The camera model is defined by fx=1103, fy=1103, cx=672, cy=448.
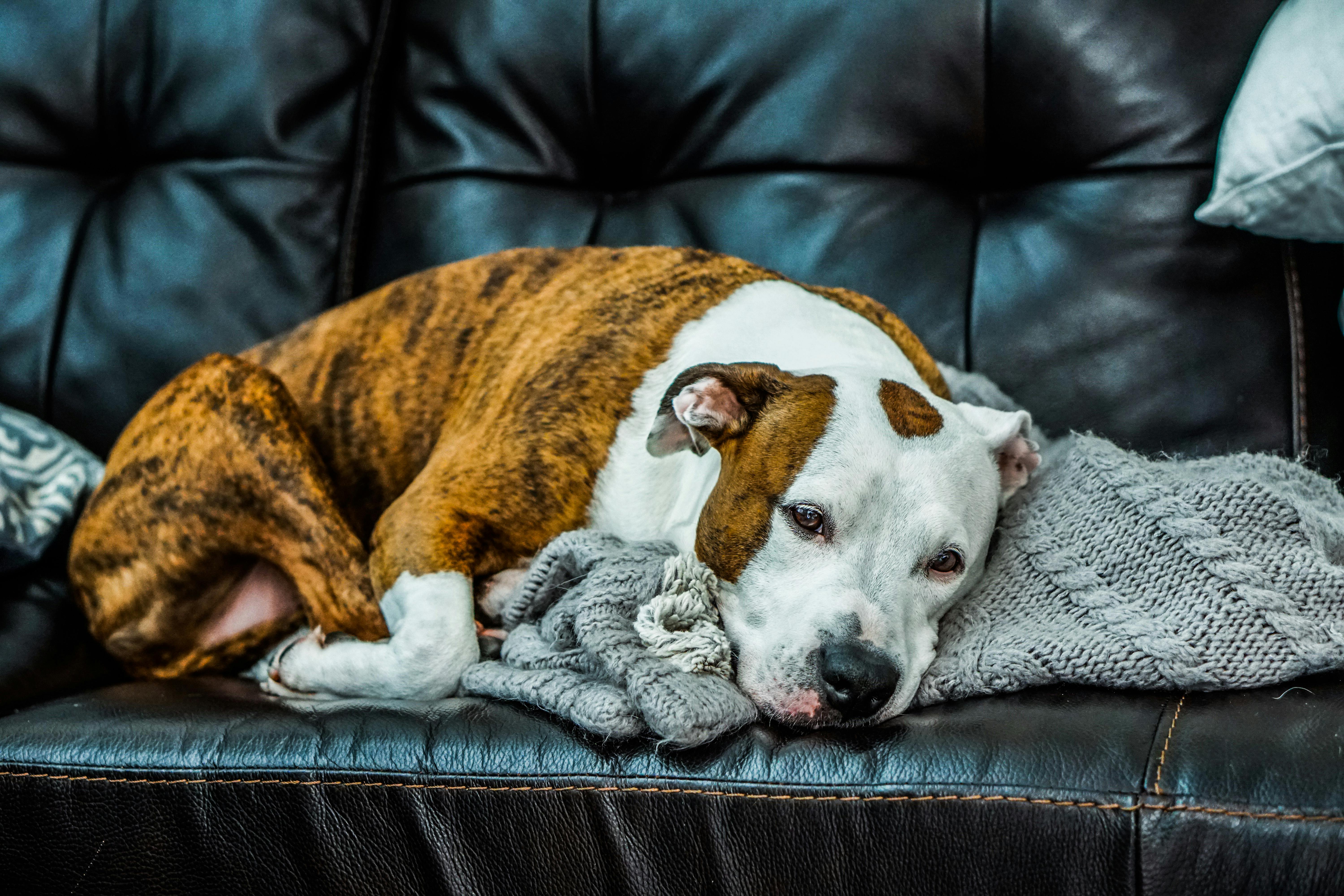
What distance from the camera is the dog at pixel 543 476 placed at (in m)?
1.45

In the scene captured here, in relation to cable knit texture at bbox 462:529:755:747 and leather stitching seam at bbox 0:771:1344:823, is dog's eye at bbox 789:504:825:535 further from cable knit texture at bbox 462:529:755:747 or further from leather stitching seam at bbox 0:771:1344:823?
leather stitching seam at bbox 0:771:1344:823

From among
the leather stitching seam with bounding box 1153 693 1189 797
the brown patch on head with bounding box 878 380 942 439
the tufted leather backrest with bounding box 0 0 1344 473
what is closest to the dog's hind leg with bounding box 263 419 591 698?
the brown patch on head with bounding box 878 380 942 439

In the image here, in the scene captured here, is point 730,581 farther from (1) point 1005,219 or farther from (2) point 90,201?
(2) point 90,201

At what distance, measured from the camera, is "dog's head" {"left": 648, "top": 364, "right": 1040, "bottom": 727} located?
133 centimetres

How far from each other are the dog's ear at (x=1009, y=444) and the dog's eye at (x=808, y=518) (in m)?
0.32

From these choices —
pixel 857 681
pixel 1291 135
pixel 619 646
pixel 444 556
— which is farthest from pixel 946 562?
pixel 1291 135

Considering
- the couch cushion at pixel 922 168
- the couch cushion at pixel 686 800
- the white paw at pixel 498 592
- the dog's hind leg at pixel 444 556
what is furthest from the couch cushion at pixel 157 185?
the couch cushion at pixel 686 800

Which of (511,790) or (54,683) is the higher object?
(511,790)

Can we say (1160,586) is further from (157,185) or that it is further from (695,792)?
(157,185)

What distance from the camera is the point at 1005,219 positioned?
2.19 meters

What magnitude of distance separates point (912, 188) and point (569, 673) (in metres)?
1.36

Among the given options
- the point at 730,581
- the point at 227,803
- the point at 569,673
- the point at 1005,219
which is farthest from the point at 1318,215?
the point at 227,803

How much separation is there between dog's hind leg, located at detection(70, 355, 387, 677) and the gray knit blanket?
1.51 ft

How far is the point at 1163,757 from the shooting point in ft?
3.46
